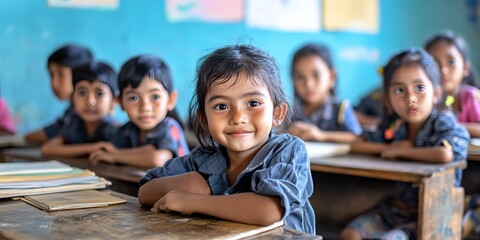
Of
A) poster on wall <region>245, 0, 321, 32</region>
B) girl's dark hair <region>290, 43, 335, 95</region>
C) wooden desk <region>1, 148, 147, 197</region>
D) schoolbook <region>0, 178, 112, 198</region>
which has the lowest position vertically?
wooden desk <region>1, 148, 147, 197</region>

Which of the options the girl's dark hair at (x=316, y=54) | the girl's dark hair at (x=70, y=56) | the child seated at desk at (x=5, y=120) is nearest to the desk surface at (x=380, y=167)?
the girl's dark hair at (x=316, y=54)

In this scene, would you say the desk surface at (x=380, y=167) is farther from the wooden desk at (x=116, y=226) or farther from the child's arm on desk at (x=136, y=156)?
the wooden desk at (x=116, y=226)

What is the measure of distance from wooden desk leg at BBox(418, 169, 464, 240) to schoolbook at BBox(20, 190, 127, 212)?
3.33 feet

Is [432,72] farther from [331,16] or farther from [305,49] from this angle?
[331,16]

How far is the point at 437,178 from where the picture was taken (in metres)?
2.10

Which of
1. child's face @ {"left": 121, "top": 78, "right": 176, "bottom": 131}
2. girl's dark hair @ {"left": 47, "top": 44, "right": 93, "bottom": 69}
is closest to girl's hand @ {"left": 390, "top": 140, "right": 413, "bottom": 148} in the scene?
child's face @ {"left": 121, "top": 78, "right": 176, "bottom": 131}

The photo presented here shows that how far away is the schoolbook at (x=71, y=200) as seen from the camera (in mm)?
1541

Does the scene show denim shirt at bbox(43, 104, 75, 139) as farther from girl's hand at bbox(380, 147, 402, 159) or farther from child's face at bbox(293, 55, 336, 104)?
girl's hand at bbox(380, 147, 402, 159)

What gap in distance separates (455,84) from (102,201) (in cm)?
209

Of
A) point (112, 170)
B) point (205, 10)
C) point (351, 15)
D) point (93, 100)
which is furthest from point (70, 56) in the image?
point (351, 15)

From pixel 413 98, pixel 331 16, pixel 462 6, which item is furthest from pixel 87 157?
pixel 462 6

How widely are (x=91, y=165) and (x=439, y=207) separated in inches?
51.4

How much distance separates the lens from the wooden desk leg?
207 centimetres

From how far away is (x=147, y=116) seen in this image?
2.41 meters
